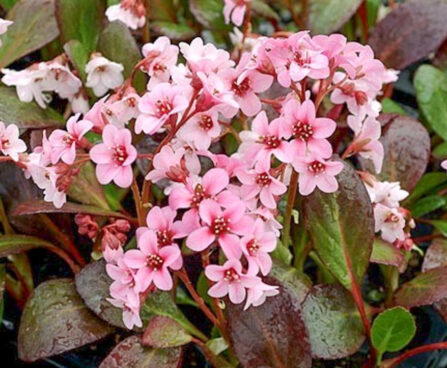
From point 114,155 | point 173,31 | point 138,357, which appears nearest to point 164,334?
point 138,357

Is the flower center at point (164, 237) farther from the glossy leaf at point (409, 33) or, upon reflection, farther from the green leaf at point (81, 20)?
the glossy leaf at point (409, 33)

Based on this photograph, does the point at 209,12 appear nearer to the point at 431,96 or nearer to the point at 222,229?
the point at 431,96

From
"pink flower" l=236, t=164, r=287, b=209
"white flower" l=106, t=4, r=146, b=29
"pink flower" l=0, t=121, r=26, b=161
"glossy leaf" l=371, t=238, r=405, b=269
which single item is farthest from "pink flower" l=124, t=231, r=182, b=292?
"white flower" l=106, t=4, r=146, b=29

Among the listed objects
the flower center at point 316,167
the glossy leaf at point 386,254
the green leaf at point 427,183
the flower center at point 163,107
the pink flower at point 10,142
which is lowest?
the green leaf at point 427,183

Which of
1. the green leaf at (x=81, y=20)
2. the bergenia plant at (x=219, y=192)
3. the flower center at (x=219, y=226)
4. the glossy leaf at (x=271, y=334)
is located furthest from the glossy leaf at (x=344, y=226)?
the green leaf at (x=81, y=20)

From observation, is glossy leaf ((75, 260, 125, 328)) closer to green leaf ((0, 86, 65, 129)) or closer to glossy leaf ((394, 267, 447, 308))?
green leaf ((0, 86, 65, 129))

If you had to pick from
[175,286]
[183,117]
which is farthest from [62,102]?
[183,117]
